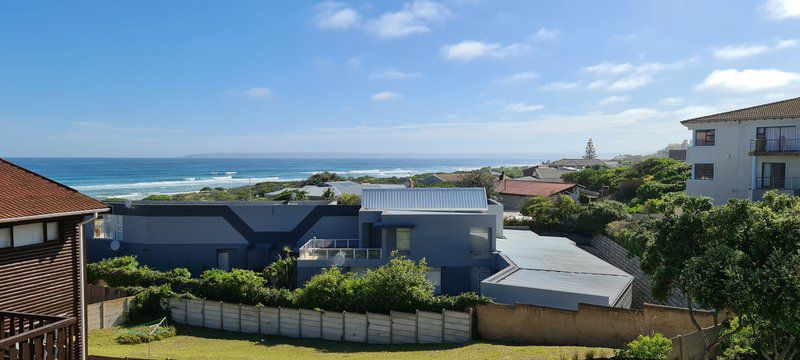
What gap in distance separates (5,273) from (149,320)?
9.12 meters

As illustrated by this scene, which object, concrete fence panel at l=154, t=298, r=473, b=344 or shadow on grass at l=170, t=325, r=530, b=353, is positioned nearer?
shadow on grass at l=170, t=325, r=530, b=353

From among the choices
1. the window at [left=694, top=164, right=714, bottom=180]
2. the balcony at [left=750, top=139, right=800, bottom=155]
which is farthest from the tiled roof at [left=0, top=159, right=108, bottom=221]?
the window at [left=694, top=164, right=714, bottom=180]

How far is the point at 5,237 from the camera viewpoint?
1078 cm

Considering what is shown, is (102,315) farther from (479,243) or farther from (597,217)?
(597,217)

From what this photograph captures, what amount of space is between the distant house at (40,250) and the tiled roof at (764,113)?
30.0m

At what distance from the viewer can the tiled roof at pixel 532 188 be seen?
1827 inches

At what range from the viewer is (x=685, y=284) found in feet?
29.0

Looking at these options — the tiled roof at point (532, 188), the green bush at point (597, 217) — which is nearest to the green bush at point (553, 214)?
the green bush at point (597, 217)

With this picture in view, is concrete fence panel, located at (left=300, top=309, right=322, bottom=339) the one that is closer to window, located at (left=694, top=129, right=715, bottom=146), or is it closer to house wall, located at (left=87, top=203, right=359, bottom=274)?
house wall, located at (left=87, top=203, right=359, bottom=274)

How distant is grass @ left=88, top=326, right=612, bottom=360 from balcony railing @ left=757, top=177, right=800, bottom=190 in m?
20.5

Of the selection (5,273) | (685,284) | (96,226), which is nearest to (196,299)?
(5,273)

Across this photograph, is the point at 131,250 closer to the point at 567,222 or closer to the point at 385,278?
the point at 385,278

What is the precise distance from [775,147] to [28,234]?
32031mm

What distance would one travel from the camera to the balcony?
84.1 feet
